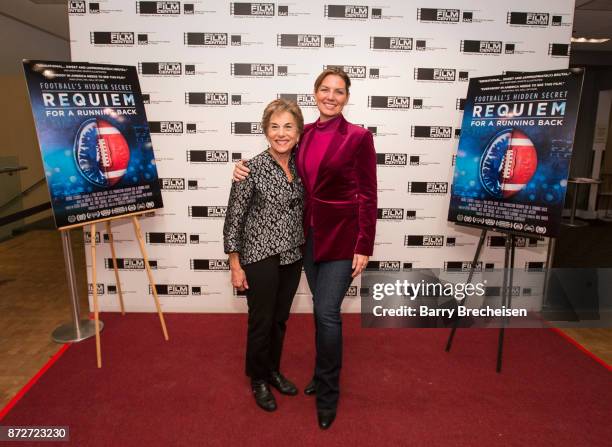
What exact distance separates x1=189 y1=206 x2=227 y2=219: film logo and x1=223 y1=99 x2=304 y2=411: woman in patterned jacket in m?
1.26

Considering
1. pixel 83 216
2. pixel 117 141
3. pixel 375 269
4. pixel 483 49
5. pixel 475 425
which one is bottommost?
pixel 475 425

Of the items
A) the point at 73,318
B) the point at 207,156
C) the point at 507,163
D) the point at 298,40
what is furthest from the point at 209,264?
the point at 507,163

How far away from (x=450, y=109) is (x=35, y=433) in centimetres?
309

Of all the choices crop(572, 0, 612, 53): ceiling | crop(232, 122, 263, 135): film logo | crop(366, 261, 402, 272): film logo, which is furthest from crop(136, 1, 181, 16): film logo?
crop(572, 0, 612, 53): ceiling

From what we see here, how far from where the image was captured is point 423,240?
11.0ft

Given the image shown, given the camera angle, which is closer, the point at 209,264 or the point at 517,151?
the point at 517,151

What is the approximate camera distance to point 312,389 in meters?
2.33

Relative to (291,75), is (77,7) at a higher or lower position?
higher

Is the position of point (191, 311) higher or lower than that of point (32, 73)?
lower

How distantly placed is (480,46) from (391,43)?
2.07ft

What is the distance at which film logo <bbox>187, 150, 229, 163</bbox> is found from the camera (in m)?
3.17

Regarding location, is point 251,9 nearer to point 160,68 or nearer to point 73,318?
point 160,68

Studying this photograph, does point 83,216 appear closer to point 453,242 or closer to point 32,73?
point 32,73

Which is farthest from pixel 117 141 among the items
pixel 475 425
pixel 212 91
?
pixel 475 425
